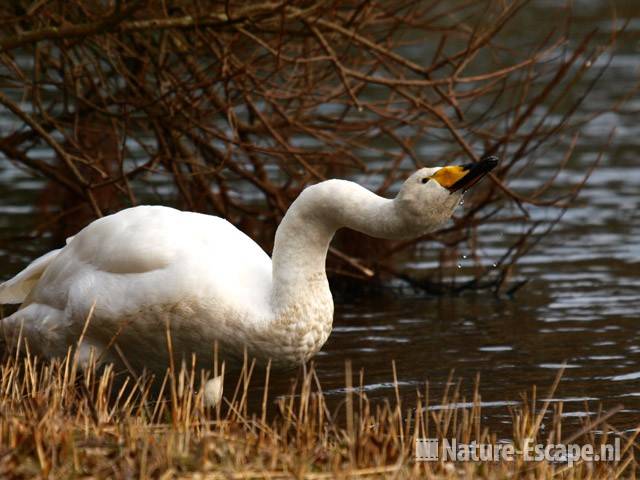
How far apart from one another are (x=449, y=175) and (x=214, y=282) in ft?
3.85

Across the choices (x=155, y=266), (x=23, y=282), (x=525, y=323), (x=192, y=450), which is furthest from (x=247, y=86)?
(x=192, y=450)

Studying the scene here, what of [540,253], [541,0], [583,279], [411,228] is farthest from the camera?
[541,0]

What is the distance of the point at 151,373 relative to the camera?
6.33m

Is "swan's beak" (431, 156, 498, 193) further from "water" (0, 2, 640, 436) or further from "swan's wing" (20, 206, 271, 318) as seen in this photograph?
"water" (0, 2, 640, 436)

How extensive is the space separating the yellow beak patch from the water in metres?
1.20

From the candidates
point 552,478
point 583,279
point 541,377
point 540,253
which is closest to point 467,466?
point 552,478

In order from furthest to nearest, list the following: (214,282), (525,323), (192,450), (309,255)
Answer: (525,323) < (309,255) < (214,282) < (192,450)

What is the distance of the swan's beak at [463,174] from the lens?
5.13 meters

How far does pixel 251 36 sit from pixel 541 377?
245cm

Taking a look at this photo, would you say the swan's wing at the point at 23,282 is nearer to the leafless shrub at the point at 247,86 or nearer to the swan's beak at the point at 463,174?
the leafless shrub at the point at 247,86

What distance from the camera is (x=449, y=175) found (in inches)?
205

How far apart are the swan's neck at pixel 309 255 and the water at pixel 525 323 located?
0.81 m

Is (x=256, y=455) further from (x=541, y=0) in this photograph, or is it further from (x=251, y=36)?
(x=541, y=0)

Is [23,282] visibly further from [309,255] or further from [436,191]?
[436,191]
